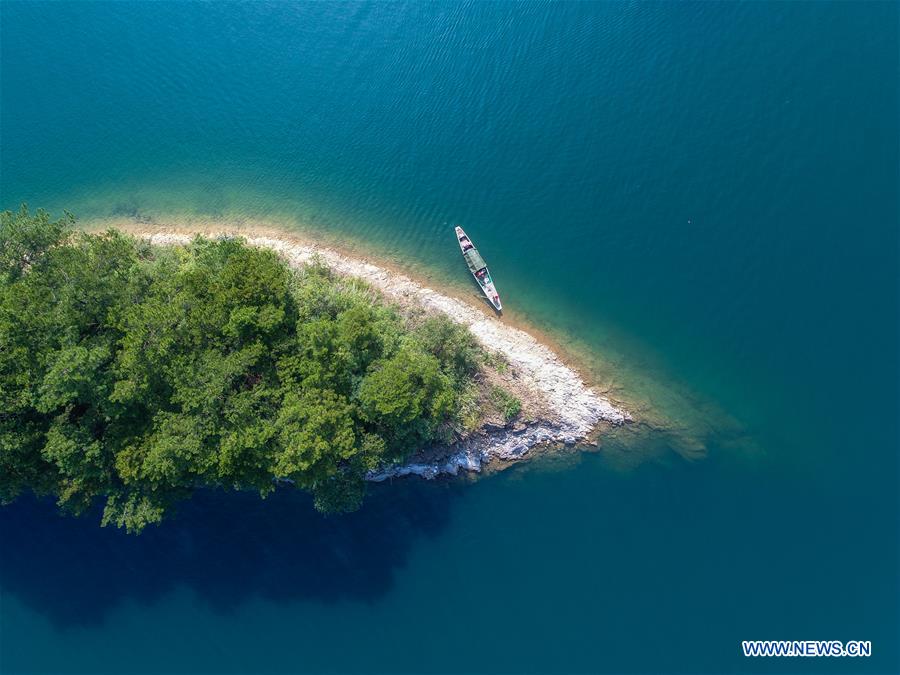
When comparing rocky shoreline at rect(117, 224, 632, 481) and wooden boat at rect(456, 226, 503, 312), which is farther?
wooden boat at rect(456, 226, 503, 312)

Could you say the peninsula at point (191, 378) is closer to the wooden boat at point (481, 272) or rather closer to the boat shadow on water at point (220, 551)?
the boat shadow on water at point (220, 551)

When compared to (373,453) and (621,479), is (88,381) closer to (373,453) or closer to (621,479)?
(373,453)

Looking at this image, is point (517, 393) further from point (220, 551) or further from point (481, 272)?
point (220, 551)

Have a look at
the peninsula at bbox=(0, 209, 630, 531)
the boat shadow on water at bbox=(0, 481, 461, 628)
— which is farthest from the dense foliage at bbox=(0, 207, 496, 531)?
the boat shadow on water at bbox=(0, 481, 461, 628)

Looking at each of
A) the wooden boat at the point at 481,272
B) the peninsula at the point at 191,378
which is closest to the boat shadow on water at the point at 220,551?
the peninsula at the point at 191,378

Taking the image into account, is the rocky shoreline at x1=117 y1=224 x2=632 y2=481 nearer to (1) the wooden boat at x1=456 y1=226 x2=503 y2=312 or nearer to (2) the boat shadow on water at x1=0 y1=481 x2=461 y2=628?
(1) the wooden boat at x1=456 y1=226 x2=503 y2=312

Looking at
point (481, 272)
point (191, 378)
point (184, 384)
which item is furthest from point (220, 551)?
point (481, 272)
